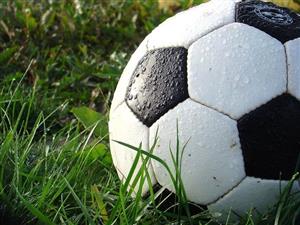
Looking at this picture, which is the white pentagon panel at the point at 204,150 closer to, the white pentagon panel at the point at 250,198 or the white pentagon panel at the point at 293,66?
the white pentagon panel at the point at 250,198

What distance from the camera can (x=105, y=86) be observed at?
352cm

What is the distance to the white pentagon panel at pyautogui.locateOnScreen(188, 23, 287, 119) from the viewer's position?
2080mm

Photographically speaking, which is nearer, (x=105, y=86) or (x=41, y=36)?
(x=105, y=86)

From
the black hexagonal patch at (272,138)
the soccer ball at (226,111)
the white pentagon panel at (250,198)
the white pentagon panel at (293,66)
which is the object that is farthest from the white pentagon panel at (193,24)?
the white pentagon panel at (250,198)

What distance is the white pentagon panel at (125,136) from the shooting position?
218 centimetres

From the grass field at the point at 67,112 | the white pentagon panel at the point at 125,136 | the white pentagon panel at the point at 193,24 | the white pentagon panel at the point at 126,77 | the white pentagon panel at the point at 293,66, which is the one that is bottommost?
the grass field at the point at 67,112

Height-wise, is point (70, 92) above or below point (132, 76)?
below

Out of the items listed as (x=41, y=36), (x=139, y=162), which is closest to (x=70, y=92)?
(x=41, y=36)

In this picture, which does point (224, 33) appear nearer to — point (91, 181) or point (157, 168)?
point (157, 168)

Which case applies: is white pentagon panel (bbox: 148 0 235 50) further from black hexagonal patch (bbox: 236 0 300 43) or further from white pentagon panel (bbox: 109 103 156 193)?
white pentagon panel (bbox: 109 103 156 193)

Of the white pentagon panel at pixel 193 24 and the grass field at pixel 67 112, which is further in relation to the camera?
the white pentagon panel at pixel 193 24

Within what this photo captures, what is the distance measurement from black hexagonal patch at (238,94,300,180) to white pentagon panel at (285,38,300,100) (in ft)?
0.09

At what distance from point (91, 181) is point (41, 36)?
185 cm

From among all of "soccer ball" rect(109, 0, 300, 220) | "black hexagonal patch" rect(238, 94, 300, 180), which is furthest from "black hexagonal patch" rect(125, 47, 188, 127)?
"black hexagonal patch" rect(238, 94, 300, 180)
